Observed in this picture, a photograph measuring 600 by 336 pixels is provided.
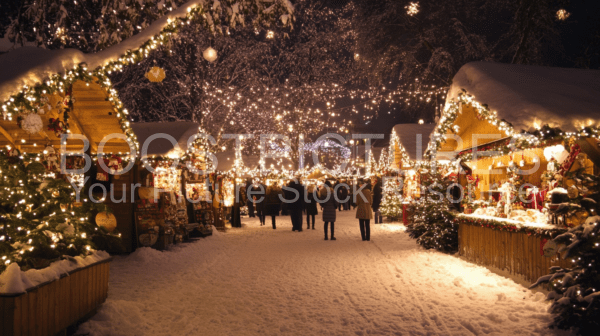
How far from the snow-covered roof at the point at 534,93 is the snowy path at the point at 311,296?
2699mm

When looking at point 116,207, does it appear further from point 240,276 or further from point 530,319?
point 530,319

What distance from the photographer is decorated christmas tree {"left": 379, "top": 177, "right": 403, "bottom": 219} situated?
21766mm

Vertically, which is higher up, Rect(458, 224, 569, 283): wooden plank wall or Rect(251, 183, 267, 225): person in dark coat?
Rect(251, 183, 267, 225): person in dark coat

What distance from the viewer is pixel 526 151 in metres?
10.3

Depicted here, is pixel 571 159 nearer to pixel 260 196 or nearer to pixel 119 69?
pixel 119 69

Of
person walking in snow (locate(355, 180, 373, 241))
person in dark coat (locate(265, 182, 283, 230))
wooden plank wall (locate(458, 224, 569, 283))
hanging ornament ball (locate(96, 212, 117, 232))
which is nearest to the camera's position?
wooden plank wall (locate(458, 224, 569, 283))

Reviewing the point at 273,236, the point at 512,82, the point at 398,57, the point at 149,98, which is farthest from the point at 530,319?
the point at 149,98

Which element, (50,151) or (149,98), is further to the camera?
(149,98)

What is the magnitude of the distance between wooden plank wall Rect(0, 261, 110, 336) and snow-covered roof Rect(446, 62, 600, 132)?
6325mm

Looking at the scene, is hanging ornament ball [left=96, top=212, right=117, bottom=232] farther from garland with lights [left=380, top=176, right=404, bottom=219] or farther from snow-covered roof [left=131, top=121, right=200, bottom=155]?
garland with lights [left=380, top=176, right=404, bottom=219]

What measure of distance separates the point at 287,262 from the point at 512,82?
6094mm

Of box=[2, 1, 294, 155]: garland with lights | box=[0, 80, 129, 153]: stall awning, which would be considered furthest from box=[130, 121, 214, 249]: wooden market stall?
box=[2, 1, 294, 155]: garland with lights

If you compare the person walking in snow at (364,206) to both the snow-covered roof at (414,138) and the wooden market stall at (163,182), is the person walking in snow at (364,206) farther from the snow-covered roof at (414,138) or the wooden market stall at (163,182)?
Answer: the wooden market stall at (163,182)

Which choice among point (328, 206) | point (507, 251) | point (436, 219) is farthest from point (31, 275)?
point (328, 206)
